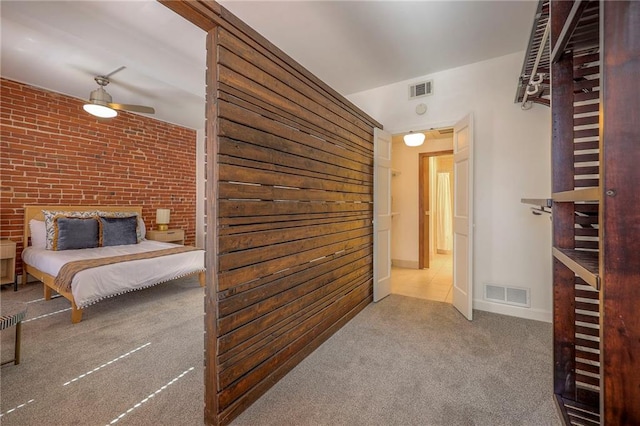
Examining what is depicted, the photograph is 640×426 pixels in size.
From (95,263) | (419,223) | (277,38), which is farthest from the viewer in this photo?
(419,223)

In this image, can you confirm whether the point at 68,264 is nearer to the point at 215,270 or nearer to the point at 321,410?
the point at 215,270

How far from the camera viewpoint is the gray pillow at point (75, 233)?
3734 mm

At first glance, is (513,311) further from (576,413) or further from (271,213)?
(271,213)

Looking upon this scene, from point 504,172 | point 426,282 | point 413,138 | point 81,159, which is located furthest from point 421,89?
point 81,159

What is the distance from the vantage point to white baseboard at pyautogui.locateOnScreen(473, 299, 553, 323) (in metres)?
→ 2.96

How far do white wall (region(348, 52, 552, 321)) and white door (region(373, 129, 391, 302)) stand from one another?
619mm

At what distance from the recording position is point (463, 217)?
3125mm

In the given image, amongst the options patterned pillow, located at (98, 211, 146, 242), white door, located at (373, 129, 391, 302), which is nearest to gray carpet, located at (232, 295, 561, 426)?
white door, located at (373, 129, 391, 302)

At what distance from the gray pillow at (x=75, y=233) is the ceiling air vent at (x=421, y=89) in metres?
4.77

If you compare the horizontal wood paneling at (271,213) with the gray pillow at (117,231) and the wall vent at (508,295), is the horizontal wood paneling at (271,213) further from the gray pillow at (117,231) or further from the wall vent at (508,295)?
the gray pillow at (117,231)

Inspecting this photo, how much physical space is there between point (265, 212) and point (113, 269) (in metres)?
2.21

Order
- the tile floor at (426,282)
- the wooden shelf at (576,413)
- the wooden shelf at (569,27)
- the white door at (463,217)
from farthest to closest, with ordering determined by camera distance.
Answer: the tile floor at (426,282) → the white door at (463,217) → the wooden shelf at (576,413) → the wooden shelf at (569,27)

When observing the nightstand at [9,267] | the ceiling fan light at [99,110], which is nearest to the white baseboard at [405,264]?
the ceiling fan light at [99,110]

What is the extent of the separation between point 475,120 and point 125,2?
11.7ft
